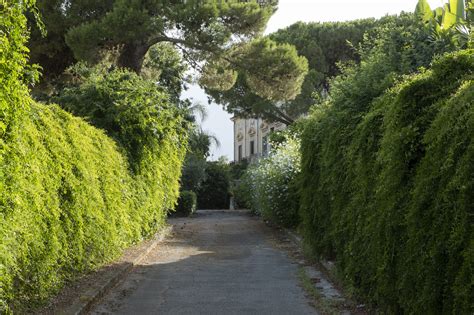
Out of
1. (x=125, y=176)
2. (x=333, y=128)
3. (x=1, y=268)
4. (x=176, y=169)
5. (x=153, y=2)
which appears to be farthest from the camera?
(x=153, y=2)

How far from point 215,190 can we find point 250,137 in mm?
20412

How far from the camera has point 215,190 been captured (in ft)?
148

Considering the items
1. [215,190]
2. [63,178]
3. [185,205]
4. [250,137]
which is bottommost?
[185,205]

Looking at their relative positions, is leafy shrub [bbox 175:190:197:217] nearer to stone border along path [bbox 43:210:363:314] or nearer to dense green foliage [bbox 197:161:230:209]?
dense green foliage [bbox 197:161:230:209]

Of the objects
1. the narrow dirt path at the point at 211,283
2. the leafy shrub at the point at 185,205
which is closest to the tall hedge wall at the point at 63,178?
the narrow dirt path at the point at 211,283

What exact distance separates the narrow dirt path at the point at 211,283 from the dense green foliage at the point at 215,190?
90.5 feet

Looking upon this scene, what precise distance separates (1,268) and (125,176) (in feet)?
24.2

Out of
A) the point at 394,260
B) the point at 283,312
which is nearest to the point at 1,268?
the point at 394,260

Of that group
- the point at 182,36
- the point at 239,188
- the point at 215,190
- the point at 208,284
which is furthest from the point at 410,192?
the point at 215,190

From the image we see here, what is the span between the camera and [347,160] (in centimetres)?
833

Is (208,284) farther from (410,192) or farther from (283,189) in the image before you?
(283,189)

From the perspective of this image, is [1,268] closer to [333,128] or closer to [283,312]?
[283,312]

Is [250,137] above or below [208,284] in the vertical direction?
above

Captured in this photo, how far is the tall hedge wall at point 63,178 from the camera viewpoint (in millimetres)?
5520
